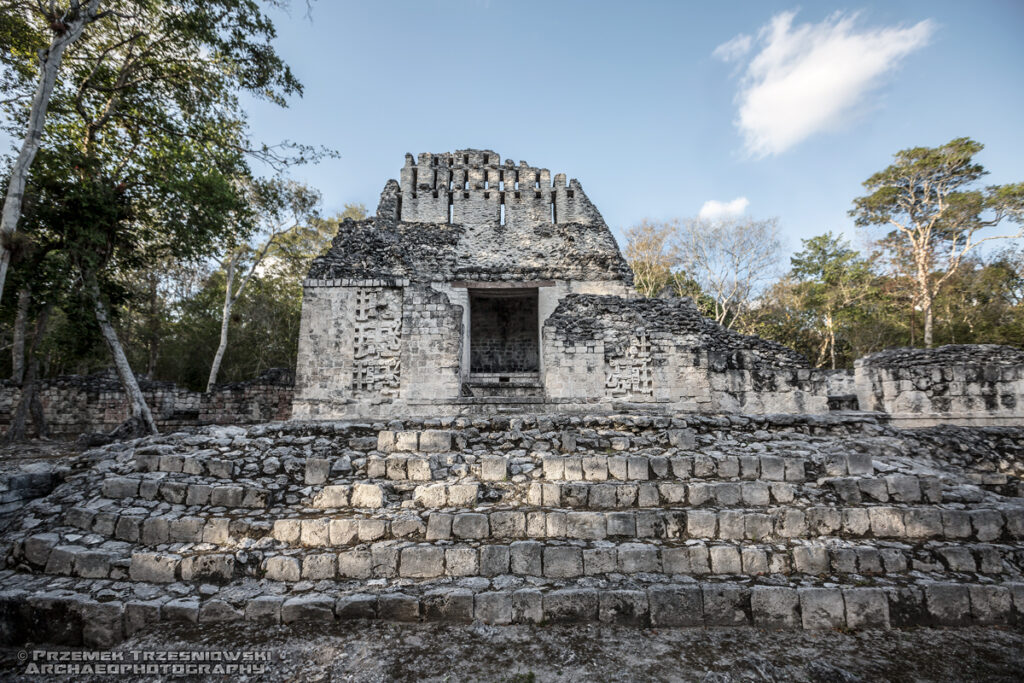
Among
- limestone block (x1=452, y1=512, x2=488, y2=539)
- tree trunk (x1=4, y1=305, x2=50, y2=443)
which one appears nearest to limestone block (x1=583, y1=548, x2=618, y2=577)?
limestone block (x1=452, y1=512, x2=488, y2=539)

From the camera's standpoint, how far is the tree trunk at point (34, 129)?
282 inches

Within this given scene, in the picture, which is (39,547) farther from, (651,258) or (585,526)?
(651,258)

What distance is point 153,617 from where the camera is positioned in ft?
9.68

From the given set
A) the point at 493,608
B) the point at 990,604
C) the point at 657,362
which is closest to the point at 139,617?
the point at 493,608

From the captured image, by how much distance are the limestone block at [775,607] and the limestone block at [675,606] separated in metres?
0.40

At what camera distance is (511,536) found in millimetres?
3467

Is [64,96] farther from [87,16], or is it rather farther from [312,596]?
[312,596]

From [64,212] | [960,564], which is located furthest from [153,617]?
[64,212]

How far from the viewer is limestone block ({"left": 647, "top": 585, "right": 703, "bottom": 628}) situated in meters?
2.96

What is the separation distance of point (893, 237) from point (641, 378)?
60.9 feet

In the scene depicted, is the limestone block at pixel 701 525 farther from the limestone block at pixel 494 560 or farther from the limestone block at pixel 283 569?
the limestone block at pixel 283 569

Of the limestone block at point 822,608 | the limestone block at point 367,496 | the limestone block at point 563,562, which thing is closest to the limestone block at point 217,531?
the limestone block at point 367,496

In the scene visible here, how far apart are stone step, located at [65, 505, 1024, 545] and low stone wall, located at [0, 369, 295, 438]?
1101cm

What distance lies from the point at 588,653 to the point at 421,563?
1.36 meters
